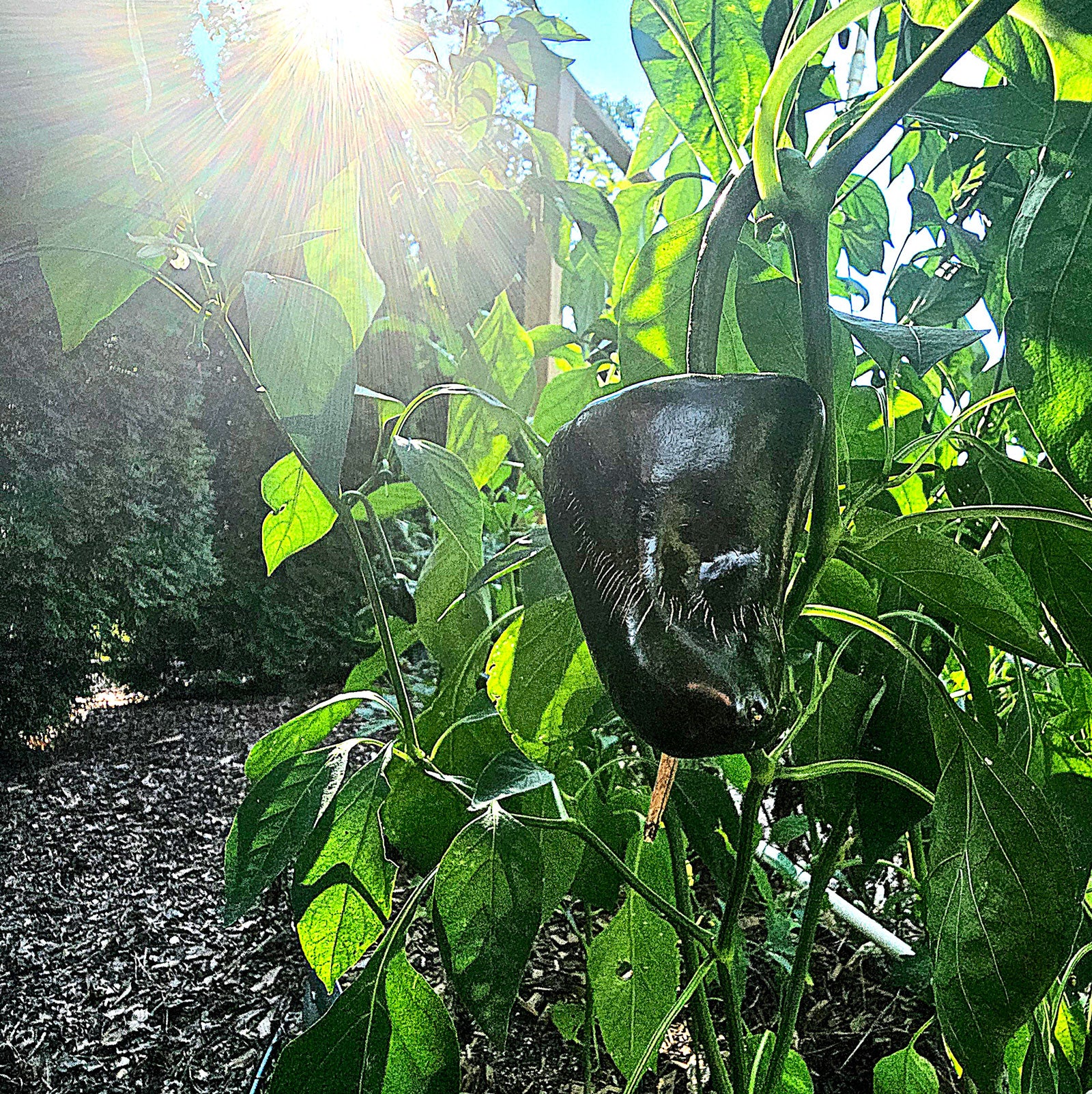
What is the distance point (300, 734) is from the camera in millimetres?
434

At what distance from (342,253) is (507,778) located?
0.18 m

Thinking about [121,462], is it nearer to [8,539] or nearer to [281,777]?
[8,539]

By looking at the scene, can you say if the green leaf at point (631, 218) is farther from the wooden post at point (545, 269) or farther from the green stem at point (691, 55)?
the wooden post at point (545, 269)

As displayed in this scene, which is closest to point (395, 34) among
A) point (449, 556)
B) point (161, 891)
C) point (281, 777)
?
point (449, 556)

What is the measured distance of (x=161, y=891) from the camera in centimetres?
172

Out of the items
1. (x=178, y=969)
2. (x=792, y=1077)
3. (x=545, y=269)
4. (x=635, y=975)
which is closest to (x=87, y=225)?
(x=635, y=975)

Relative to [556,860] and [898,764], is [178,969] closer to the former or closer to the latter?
[556,860]

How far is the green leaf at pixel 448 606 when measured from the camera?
453mm

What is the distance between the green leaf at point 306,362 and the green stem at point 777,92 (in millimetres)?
116

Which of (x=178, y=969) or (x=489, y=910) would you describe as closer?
(x=489, y=910)

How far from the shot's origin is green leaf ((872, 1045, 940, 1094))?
0.53 m

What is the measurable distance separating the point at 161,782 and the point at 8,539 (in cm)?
76

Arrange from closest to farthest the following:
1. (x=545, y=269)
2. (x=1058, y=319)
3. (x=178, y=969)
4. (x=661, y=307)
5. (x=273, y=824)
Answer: (x=1058, y=319)
(x=661, y=307)
(x=273, y=824)
(x=545, y=269)
(x=178, y=969)

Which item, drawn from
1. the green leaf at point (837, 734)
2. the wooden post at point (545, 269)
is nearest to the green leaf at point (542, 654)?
the green leaf at point (837, 734)
